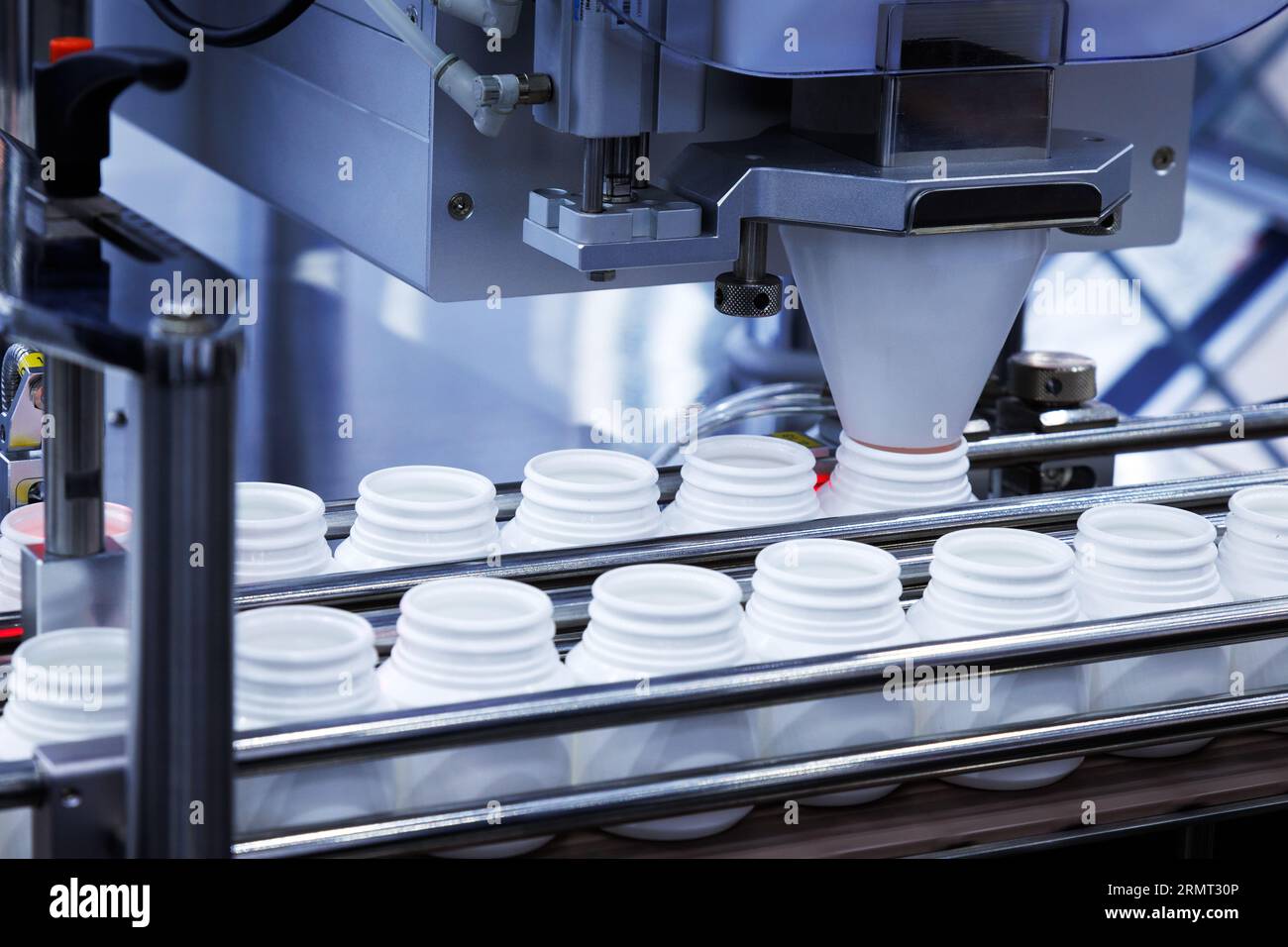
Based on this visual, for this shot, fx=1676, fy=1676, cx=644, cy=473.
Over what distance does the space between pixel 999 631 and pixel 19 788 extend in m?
0.52

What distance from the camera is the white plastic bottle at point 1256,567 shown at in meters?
1.02

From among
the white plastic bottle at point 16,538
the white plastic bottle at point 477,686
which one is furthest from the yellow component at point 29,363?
the white plastic bottle at point 477,686

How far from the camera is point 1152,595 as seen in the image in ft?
3.29

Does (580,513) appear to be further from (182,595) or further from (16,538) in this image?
(182,595)

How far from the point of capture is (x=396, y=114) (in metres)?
1.07

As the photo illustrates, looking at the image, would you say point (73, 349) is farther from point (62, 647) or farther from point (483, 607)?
point (483, 607)

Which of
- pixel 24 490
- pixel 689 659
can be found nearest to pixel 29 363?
pixel 24 490

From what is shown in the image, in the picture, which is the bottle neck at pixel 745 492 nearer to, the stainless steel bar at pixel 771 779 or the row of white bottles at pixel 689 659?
the row of white bottles at pixel 689 659

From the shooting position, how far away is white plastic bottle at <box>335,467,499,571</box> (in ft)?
3.35

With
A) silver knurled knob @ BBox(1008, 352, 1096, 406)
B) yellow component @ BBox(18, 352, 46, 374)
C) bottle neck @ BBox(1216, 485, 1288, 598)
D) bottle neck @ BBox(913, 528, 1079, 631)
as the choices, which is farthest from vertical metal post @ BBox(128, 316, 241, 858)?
silver knurled knob @ BBox(1008, 352, 1096, 406)

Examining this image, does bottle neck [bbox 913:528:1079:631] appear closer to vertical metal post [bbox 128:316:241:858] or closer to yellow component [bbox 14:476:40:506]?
vertical metal post [bbox 128:316:241:858]

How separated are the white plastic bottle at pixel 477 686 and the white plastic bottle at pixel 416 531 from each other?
5.7 inches
